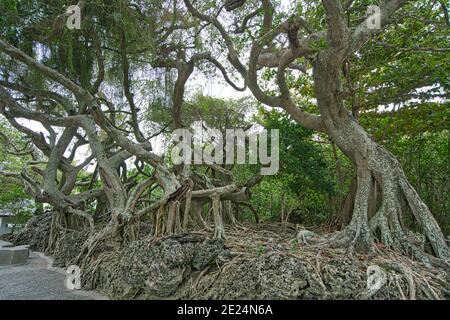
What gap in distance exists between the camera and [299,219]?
21.4ft

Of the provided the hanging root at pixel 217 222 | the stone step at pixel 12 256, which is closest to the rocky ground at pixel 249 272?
the hanging root at pixel 217 222

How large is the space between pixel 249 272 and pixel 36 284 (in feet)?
8.28

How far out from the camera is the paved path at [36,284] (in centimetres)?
310

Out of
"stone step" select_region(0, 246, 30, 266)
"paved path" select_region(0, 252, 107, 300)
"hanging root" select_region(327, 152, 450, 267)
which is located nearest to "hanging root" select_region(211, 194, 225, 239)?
"hanging root" select_region(327, 152, 450, 267)

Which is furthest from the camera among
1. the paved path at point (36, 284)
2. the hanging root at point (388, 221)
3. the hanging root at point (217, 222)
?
the hanging root at point (217, 222)

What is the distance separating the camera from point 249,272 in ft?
8.61

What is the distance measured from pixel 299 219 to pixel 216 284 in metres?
4.15

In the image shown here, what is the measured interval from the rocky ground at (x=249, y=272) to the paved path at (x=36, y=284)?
0.24 metres

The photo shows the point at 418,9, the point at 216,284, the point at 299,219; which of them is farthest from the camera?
the point at 299,219

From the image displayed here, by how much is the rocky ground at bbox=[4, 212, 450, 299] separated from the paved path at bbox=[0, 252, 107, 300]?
0.80 ft

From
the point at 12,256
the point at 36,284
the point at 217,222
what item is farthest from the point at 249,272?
the point at 12,256

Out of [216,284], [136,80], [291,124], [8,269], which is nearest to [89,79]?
[136,80]

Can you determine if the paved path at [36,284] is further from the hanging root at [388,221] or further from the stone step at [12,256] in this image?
the hanging root at [388,221]
